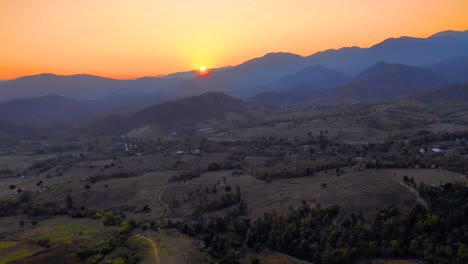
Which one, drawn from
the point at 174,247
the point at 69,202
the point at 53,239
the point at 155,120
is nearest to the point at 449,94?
the point at 155,120

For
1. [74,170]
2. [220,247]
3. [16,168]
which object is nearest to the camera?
[220,247]

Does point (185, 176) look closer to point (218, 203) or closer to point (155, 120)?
point (218, 203)

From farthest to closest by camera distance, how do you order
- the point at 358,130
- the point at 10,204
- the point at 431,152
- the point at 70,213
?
1. the point at 358,130
2. the point at 431,152
3. the point at 10,204
4. the point at 70,213

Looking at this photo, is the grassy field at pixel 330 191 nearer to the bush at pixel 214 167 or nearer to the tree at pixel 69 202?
the bush at pixel 214 167

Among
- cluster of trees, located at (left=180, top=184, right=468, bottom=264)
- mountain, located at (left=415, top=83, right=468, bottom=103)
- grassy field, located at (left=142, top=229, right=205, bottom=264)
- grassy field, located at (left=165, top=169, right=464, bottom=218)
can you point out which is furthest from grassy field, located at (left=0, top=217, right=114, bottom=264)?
mountain, located at (left=415, top=83, right=468, bottom=103)

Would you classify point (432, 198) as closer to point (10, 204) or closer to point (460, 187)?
point (460, 187)

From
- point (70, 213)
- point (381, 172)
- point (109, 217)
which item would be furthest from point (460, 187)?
point (70, 213)

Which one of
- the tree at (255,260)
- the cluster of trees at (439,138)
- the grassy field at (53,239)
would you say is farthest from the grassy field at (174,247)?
the cluster of trees at (439,138)

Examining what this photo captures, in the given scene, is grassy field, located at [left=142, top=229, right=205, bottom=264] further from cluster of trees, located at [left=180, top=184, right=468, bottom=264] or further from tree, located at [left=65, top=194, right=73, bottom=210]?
tree, located at [left=65, top=194, right=73, bottom=210]
